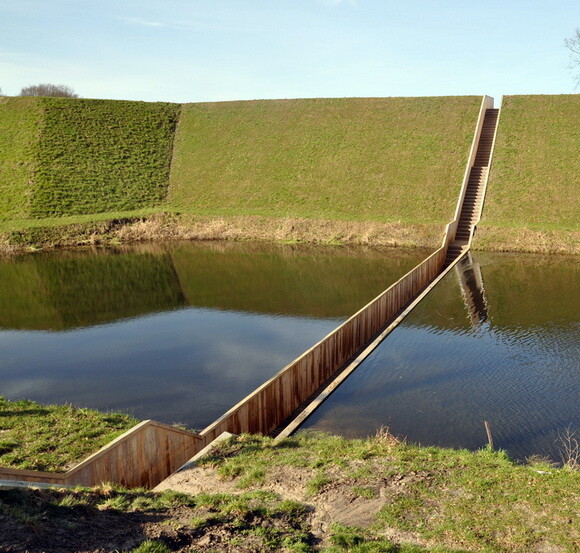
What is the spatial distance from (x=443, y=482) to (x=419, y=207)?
32.8 metres

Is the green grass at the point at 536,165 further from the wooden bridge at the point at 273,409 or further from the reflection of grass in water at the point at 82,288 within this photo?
the reflection of grass in water at the point at 82,288

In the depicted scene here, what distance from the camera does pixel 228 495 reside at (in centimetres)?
852

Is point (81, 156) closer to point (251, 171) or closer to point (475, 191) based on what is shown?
point (251, 171)

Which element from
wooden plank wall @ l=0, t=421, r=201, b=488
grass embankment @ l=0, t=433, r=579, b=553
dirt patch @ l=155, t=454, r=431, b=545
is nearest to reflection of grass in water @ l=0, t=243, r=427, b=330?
wooden plank wall @ l=0, t=421, r=201, b=488

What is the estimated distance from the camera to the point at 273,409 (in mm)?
13008

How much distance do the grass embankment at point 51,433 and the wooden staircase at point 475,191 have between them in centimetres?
2426

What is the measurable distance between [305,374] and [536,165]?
34.6m

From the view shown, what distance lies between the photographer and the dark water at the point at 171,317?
1566 centimetres

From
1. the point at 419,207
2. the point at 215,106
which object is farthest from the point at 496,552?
the point at 215,106

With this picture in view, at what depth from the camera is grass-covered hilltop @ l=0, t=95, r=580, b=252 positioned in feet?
128

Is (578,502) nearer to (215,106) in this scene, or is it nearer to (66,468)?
(66,468)

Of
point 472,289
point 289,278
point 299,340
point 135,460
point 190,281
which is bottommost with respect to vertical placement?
point 135,460

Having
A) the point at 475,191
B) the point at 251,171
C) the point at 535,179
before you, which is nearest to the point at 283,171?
the point at 251,171

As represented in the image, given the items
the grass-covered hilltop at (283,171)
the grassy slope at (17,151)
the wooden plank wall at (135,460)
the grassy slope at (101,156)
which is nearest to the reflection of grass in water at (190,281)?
the grass-covered hilltop at (283,171)
